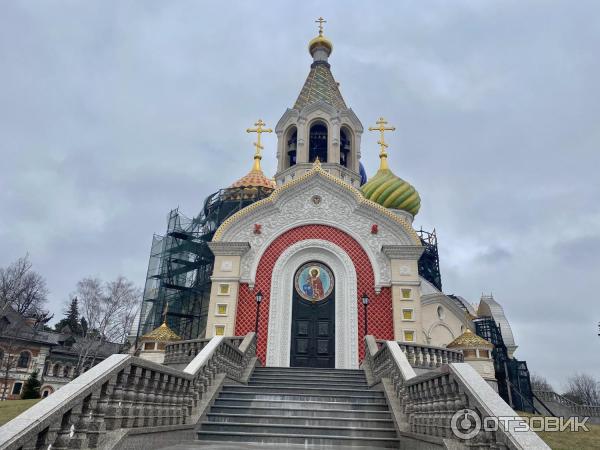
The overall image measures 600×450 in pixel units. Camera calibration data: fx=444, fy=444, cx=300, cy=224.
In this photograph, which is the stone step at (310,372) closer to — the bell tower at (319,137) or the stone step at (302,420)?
the stone step at (302,420)

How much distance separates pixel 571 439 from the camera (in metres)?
8.16

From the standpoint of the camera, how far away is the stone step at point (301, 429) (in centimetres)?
786

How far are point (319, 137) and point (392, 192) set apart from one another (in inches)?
244

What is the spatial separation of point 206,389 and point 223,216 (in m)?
18.5

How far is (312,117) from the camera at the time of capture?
2272 cm

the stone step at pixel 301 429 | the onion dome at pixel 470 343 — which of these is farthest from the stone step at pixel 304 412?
the onion dome at pixel 470 343

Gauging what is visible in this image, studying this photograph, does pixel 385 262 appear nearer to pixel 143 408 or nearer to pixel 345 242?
pixel 345 242

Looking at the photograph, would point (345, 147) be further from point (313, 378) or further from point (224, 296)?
point (313, 378)

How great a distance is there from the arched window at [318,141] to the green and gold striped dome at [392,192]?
181 inches

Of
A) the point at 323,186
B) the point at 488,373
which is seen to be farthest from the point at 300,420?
the point at 323,186

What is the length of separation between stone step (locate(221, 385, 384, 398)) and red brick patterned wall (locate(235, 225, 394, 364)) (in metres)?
5.59

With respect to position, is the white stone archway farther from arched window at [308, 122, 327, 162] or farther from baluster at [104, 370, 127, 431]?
baluster at [104, 370, 127, 431]

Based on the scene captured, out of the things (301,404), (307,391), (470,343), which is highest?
(470,343)

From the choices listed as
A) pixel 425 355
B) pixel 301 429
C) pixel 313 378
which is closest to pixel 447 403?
pixel 301 429
